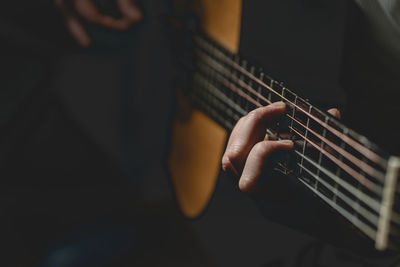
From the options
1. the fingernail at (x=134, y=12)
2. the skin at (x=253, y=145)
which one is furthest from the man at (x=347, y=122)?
the fingernail at (x=134, y=12)

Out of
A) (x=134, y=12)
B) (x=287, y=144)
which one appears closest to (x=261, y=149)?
(x=287, y=144)

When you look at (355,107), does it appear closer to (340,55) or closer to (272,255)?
(340,55)

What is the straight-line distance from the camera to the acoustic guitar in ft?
1.22

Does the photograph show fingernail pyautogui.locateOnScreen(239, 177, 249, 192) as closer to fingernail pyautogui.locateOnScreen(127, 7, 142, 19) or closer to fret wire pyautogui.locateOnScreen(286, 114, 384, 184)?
fret wire pyautogui.locateOnScreen(286, 114, 384, 184)

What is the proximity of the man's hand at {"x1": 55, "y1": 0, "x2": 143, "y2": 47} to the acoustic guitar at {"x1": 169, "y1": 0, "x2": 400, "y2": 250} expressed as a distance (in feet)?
0.74

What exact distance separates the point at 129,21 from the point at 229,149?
0.54 metres

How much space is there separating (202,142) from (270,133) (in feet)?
0.87

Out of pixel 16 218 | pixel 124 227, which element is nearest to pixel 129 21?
pixel 124 227

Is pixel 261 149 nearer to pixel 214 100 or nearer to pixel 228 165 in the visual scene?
pixel 228 165

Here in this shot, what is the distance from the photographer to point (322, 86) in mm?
626

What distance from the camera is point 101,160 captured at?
1318 millimetres

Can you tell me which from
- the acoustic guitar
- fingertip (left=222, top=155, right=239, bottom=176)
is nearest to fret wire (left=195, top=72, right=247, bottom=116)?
the acoustic guitar

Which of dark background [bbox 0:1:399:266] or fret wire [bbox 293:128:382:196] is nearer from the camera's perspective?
fret wire [bbox 293:128:382:196]

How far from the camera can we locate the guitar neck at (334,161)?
0.36 meters
